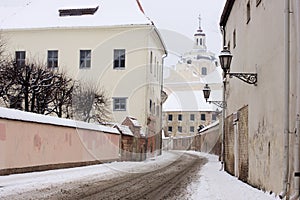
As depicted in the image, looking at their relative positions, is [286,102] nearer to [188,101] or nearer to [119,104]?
[119,104]

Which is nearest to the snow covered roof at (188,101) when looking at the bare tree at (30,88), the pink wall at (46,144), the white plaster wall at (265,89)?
the bare tree at (30,88)

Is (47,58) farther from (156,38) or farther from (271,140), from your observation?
(271,140)

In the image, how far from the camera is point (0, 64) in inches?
1101

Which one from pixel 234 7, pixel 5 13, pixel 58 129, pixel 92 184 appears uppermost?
pixel 5 13

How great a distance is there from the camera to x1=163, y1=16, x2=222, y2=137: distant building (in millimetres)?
85688

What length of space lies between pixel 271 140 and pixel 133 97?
2805 cm

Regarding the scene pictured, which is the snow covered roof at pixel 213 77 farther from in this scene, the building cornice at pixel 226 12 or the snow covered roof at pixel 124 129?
the building cornice at pixel 226 12

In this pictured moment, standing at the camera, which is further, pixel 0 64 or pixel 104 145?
pixel 0 64

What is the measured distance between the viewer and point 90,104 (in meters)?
34.6

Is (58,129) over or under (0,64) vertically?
under

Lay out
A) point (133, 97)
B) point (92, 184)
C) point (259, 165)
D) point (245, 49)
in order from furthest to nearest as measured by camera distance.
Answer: point (133, 97), point (245, 49), point (92, 184), point (259, 165)

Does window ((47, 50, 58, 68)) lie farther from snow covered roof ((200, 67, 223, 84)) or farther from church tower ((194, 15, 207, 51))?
church tower ((194, 15, 207, 51))

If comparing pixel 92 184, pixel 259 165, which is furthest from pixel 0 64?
pixel 259 165

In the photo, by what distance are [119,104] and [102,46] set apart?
4.81 m
